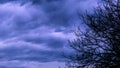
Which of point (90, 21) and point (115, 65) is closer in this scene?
point (115, 65)

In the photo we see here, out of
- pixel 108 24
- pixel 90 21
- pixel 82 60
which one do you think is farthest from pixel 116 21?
pixel 82 60

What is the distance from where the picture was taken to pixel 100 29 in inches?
749

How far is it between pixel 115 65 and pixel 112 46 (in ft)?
3.50

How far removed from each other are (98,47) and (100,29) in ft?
3.43

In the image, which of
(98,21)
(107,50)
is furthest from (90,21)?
(107,50)

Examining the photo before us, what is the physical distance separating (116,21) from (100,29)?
103 cm

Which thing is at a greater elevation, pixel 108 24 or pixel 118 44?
pixel 108 24

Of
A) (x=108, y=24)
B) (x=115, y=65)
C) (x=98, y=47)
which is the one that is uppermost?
(x=108, y=24)

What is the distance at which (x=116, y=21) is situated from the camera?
735 inches

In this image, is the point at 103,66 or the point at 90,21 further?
the point at 90,21

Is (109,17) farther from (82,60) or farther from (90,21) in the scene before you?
(82,60)

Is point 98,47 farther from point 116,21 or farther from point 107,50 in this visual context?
point 116,21

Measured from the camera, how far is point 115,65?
18.2 metres

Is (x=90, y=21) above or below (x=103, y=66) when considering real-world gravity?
above
